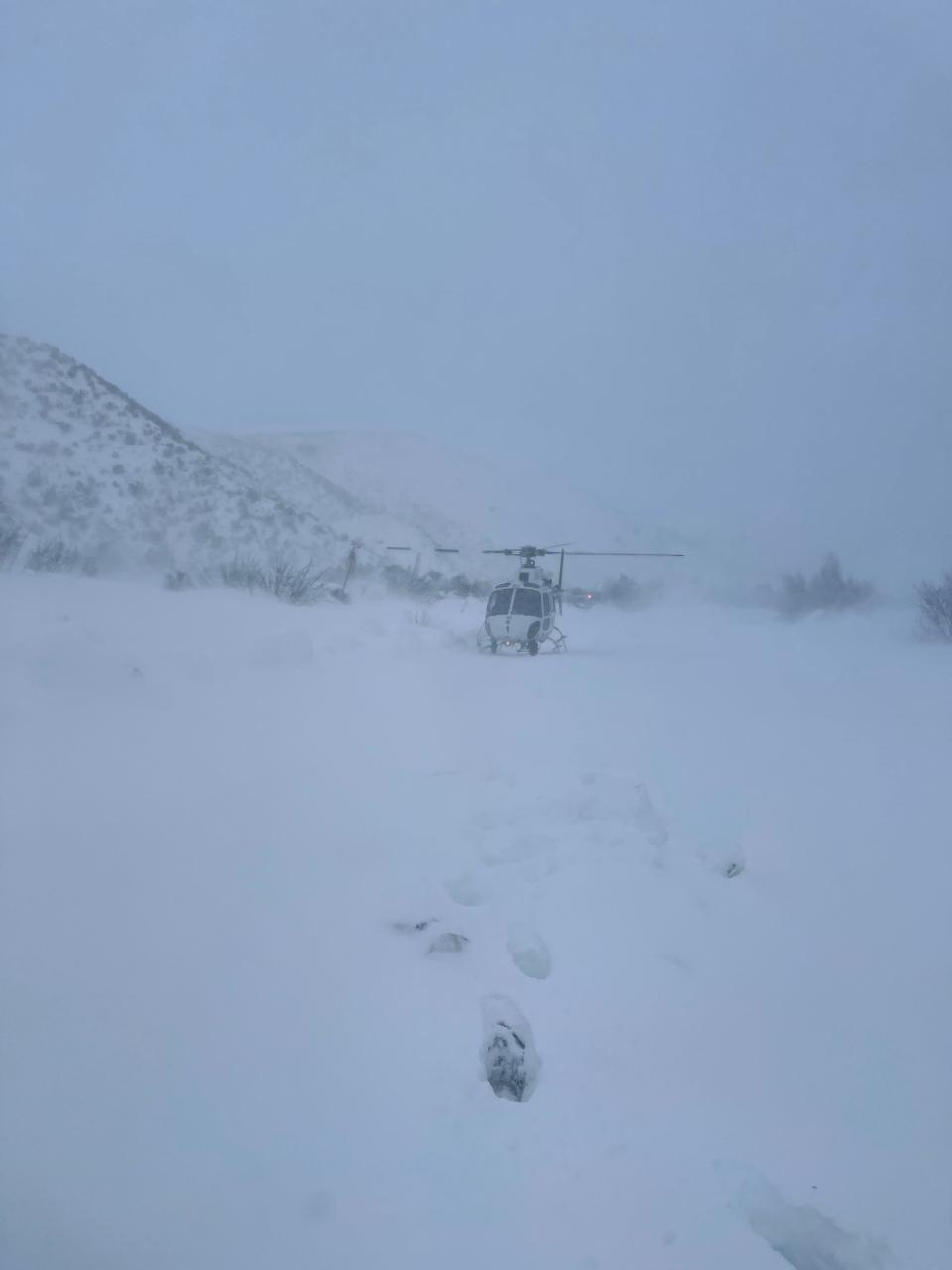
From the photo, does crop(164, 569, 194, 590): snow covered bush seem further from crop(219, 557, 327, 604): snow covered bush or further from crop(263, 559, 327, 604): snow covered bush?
crop(263, 559, 327, 604): snow covered bush

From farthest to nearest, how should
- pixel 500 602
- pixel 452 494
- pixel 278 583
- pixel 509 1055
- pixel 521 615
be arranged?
pixel 452 494, pixel 278 583, pixel 500 602, pixel 521 615, pixel 509 1055

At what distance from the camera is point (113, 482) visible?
20.5m

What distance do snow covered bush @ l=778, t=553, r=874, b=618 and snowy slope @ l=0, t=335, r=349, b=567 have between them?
1648 cm

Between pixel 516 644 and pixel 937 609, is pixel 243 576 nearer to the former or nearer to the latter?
pixel 516 644

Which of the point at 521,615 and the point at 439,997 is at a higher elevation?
the point at 521,615

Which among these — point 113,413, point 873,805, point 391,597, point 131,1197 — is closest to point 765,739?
point 873,805

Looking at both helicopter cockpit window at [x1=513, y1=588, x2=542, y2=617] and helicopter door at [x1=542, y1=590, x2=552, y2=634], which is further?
helicopter door at [x1=542, y1=590, x2=552, y2=634]

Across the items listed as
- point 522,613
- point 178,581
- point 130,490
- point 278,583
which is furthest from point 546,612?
point 130,490

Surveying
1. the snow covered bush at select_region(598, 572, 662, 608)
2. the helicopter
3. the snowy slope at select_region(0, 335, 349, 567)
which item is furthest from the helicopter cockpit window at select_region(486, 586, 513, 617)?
the snow covered bush at select_region(598, 572, 662, 608)

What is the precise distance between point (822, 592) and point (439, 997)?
81.4ft

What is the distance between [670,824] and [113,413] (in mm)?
24625

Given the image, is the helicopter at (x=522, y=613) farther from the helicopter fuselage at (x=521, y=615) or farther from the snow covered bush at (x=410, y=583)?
the snow covered bush at (x=410, y=583)

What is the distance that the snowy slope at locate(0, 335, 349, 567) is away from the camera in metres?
17.9

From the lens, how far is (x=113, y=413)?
78.6 ft
